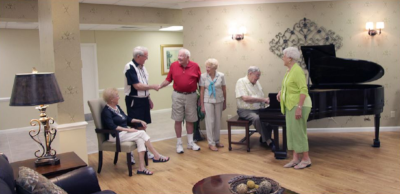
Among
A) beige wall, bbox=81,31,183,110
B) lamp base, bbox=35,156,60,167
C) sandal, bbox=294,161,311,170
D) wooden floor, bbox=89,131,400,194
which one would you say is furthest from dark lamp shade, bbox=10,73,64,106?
beige wall, bbox=81,31,183,110

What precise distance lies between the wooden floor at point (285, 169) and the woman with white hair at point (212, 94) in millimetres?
416

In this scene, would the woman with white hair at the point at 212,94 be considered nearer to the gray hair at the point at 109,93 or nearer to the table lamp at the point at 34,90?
the gray hair at the point at 109,93

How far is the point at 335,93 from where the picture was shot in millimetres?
4688

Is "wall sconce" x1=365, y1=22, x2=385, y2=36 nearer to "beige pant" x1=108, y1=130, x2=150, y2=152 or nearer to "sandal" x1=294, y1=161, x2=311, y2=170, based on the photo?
"sandal" x1=294, y1=161, x2=311, y2=170

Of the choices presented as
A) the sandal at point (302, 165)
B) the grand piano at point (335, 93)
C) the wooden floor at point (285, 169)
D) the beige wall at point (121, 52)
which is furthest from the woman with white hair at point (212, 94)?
the beige wall at point (121, 52)

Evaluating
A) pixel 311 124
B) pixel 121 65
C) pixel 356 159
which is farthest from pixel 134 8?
pixel 356 159

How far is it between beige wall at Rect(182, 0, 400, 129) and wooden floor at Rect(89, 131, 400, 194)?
1013 millimetres

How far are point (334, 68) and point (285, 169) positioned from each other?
65.4 inches

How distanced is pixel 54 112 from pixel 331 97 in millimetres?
3451

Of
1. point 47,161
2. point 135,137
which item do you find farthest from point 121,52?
point 47,161

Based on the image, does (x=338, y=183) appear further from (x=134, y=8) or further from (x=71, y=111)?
(x=134, y=8)

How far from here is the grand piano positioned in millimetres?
4618

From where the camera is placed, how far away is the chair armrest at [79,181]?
8.55 feet

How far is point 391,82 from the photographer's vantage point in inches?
244
